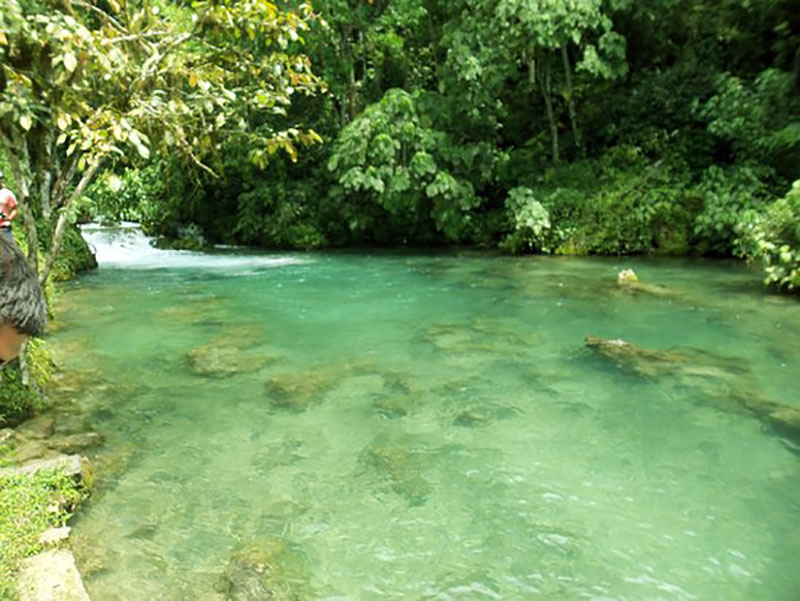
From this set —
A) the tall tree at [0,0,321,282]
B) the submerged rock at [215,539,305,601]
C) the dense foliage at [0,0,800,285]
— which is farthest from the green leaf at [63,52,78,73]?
the dense foliage at [0,0,800,285]

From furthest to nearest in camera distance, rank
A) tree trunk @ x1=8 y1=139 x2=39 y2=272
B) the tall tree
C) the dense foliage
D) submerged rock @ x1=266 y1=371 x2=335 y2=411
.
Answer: the dense foliage
submerged rock @ x1=266 y1=371 x2=335 y2=411
tree trunk @ x1=8 y1=139 x2=39 y2=272
the tall tree

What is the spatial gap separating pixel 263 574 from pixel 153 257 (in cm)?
1645

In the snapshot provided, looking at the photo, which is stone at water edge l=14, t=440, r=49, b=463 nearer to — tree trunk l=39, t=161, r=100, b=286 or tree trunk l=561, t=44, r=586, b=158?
tree trunk l=39, t=161, r=100, b=286

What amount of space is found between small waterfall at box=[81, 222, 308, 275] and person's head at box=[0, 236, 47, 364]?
1304 cm

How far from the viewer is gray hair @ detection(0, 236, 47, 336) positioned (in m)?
1.72

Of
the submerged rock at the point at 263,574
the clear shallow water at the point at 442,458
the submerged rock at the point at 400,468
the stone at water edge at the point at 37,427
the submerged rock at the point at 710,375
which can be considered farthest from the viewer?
the submerged rock at the point at 710,375

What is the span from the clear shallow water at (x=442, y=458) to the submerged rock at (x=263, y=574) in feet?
0.12

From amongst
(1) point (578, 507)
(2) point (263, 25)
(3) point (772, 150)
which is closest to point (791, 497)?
(1) point (578, 507)

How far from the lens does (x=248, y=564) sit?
3.55m

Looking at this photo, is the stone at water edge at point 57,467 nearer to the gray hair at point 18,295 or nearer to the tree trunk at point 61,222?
the tree trunk at point 61,222

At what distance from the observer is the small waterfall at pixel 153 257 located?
53.0 feet

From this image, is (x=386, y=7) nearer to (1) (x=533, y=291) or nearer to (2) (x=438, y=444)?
(1) (x=533, y=291)

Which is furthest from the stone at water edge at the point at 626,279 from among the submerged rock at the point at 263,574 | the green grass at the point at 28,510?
the green grass at the point at 28,510

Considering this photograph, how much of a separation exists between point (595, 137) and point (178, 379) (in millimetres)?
16064
